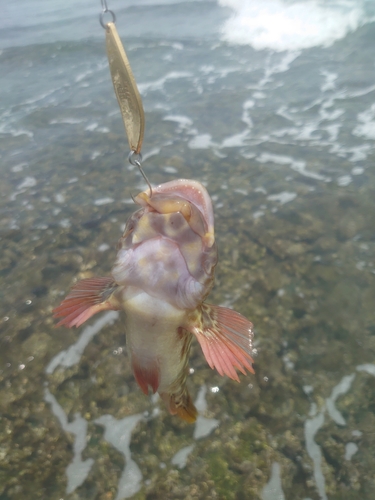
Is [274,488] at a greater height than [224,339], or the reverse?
[224,339]

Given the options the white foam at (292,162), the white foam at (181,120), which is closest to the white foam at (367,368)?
the white foam at (292,162)

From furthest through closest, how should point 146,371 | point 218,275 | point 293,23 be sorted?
point 293,23 → point 218,275 → point 146,371

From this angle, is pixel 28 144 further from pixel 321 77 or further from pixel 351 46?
pixel 351 46

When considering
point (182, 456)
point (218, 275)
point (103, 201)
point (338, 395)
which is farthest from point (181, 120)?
point (182, 456)

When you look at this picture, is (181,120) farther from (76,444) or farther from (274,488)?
(274,488)

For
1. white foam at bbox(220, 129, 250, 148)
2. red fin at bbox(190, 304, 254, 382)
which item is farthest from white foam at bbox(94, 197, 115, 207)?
red fin at bbox(190, 304, 254, 382)

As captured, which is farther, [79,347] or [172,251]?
[79,347]
